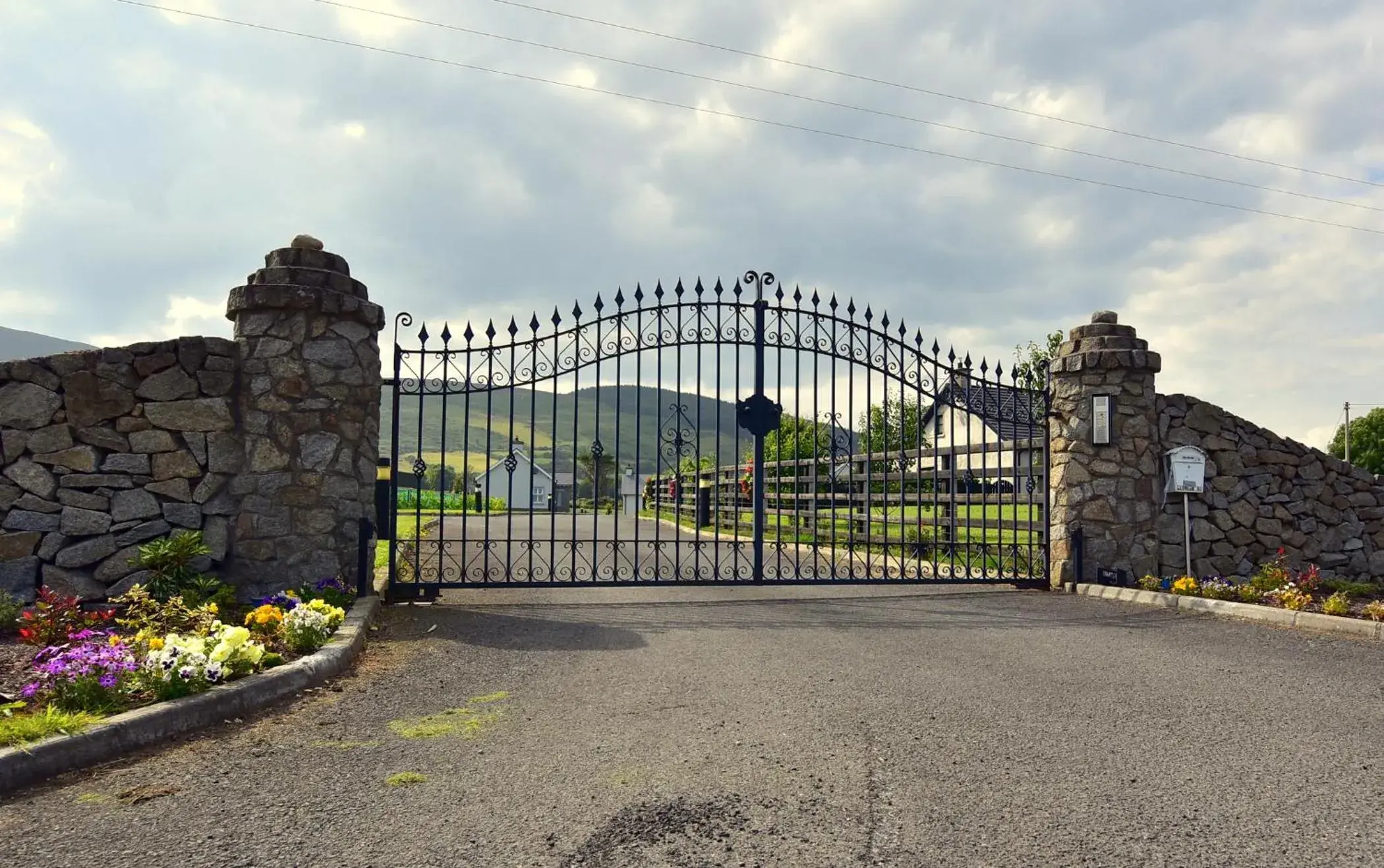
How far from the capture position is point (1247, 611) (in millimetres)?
7676

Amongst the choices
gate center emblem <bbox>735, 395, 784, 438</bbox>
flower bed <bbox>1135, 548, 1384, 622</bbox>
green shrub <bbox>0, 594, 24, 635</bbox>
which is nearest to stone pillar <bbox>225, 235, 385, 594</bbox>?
green shrub <bbox>0, 594, 24, 635</bbox>

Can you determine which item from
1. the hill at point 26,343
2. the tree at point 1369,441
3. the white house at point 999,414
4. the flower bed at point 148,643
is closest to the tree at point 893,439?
the white house at point 999,414

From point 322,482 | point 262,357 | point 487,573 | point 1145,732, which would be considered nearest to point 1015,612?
point 1145,732

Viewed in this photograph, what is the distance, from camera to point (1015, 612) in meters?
7.96

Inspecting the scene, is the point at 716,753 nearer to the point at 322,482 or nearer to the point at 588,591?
the point at 322,482

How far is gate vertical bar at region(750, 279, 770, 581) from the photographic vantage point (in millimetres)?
8969

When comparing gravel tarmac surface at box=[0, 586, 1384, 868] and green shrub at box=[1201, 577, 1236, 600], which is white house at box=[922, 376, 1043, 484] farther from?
gravel tarmac surface at box=[0, 586, 1384, 868]

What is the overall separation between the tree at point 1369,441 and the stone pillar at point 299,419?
64.0 m

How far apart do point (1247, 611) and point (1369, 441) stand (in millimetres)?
61194

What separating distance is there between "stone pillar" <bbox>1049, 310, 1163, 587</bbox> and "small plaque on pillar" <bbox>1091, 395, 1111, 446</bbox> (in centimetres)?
5

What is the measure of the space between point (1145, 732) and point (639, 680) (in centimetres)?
265

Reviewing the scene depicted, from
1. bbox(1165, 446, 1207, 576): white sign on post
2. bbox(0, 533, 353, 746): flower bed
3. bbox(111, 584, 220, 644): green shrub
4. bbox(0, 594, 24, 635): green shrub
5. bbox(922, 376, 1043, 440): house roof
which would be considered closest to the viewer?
bbox(0, 533, 353, 746): flower bed

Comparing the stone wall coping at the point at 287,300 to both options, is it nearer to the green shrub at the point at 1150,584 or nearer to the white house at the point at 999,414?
the white house at the point at 999,414

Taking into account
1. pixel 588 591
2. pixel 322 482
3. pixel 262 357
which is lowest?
pixel 588 591
